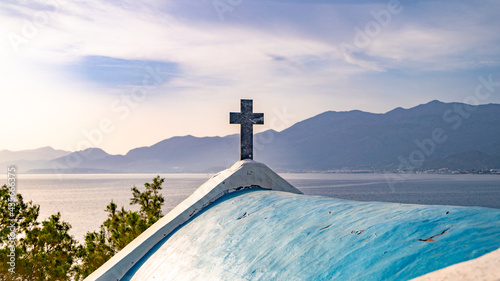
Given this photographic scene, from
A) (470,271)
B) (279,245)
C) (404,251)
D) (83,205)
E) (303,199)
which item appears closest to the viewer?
(470,271)

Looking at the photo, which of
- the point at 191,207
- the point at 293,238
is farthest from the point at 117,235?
the point at 293,238

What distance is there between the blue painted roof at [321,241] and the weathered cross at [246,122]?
2282 mm

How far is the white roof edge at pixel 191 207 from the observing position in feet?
20.8

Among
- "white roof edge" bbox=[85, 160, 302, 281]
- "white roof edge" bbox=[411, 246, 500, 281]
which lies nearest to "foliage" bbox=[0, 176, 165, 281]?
"white roof edge" bbox=[85, 160, 302, 281]

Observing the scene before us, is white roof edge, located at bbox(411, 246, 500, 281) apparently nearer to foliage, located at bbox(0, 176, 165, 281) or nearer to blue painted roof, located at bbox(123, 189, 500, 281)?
blue painted roof, located at bbox(123, 189, 500, 281)

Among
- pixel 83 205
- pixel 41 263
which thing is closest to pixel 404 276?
pixel 41 263

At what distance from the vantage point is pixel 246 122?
8.45 metres

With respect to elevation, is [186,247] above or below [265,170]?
below

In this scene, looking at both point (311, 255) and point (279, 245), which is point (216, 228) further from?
point (311, 255)

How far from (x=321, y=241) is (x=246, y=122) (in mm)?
4867

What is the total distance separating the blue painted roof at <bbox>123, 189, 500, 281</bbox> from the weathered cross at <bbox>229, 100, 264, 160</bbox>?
2.28 metres

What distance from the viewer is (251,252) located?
14.2 feet

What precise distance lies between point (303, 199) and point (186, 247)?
148cm

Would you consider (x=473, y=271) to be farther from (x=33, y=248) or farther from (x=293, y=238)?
(x=33, y=248)
